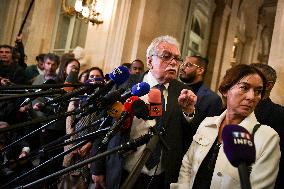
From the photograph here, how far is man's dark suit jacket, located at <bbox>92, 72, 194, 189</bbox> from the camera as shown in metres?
2.67

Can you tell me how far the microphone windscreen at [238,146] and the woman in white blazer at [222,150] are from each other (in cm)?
86

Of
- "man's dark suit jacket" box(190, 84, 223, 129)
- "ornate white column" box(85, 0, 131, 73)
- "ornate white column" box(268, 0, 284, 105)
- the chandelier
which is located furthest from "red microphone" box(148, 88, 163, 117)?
the chandelier

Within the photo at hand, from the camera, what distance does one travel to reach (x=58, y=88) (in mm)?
1995

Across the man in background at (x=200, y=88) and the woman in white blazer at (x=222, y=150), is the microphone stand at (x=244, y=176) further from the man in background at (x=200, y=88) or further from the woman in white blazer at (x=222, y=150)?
the man in background at (x=200, y=88)

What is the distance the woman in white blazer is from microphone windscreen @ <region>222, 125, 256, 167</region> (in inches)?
33.8

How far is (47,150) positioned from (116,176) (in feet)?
2.57

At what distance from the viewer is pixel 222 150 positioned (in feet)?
7.53

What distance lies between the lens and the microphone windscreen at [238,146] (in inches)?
50.4

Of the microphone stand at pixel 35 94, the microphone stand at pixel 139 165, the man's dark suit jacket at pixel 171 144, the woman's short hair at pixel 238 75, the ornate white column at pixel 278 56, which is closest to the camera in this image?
the microphone stand at pixel 139 165

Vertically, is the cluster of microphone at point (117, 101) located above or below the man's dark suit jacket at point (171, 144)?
above

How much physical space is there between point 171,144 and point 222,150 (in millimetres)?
543

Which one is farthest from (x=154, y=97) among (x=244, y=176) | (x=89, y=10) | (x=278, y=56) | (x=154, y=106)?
(x=89, y=10)

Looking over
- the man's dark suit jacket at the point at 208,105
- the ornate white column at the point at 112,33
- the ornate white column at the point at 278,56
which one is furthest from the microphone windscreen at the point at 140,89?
the ornate white column at the point at 112,33

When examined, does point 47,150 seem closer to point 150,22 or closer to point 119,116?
point 119,116
